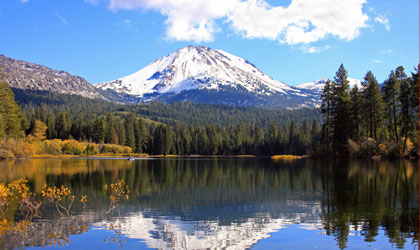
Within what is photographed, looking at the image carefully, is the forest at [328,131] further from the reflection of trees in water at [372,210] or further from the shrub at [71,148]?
the reflection of trees in water at [372,210]

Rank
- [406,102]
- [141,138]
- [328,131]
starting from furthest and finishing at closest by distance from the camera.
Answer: [141,138] < [328,131] < [406,102]

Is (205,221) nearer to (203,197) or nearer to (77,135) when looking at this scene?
(203,197)

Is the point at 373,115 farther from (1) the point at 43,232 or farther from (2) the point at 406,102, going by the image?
(1) the point at 43,232

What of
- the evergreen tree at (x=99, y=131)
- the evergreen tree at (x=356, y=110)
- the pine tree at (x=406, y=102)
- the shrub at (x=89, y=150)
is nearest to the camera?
the pine tree at (x=406, y=102)

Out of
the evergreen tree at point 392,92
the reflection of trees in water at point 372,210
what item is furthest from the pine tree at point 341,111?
the reflection of trees in water at point 372,210

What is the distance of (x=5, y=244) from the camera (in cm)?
1294

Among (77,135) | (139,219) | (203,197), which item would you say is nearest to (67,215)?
(139,219)

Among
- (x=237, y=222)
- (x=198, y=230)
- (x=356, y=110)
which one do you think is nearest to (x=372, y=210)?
(x=237, y=222)

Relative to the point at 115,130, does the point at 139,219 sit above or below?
below

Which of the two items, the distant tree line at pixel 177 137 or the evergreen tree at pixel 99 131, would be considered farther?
the evergreen tree at pixel 99 131

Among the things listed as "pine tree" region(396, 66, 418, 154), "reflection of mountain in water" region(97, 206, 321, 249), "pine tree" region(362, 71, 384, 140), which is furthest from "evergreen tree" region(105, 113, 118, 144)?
"reflection of mountain in water" region(97, 206, 321, 249)

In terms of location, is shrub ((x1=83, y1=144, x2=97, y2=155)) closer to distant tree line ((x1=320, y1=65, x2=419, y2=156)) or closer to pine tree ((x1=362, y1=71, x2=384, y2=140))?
distant tree line ((x1=320, y1=65, x2=419, y2=156))

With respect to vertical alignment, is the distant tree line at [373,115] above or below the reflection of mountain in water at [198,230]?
above

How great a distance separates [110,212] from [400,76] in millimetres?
64008
